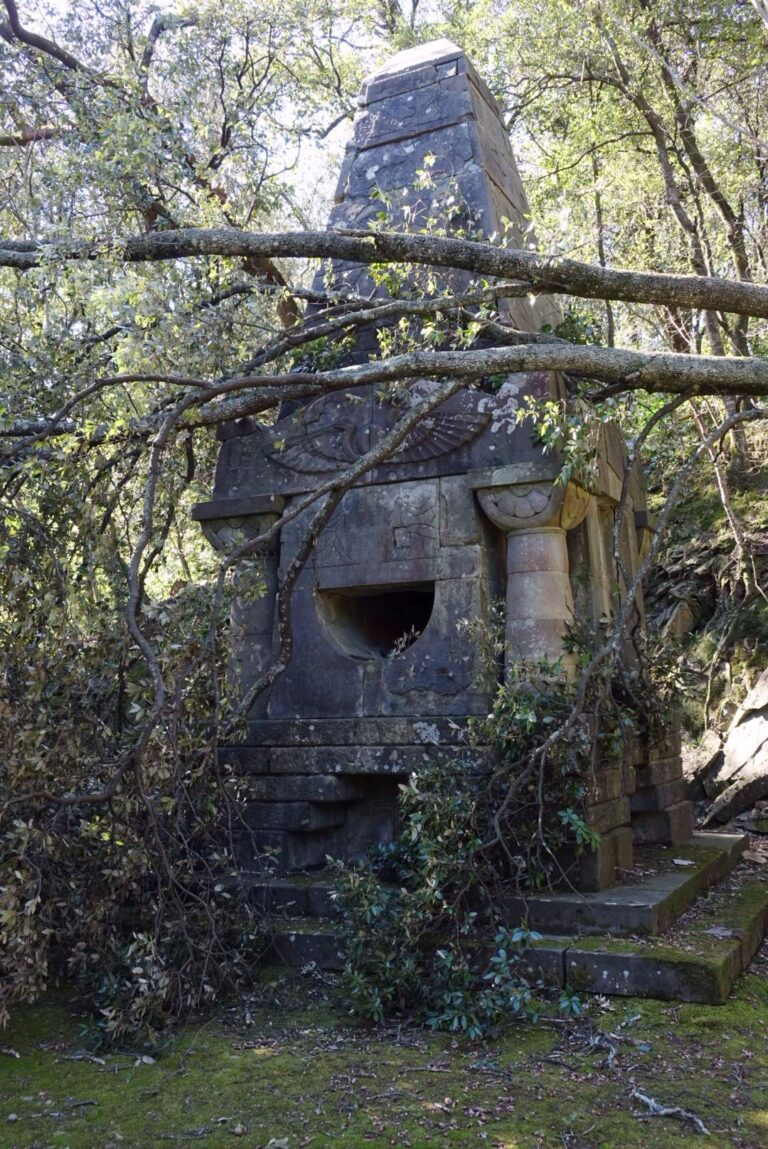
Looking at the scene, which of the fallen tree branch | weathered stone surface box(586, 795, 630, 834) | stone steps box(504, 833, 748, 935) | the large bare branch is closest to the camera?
the fallen tree branch

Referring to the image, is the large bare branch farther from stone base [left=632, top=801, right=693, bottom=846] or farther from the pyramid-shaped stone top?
stone base [left=632, top=801, right=693, bottom=846]

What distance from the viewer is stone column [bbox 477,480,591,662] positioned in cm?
492

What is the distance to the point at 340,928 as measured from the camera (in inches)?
166

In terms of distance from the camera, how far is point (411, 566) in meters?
5.24

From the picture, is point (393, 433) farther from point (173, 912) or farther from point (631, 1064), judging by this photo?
point (631, 1064)

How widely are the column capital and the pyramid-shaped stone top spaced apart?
135 centimetres

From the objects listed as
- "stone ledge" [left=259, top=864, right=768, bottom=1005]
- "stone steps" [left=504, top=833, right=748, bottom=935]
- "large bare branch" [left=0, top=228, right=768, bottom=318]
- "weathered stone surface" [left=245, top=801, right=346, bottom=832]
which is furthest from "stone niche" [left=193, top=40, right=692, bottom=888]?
"large bare branch" [left=0, top=228, right=768, bottom=318]

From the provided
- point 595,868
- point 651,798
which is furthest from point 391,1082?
point 651,798

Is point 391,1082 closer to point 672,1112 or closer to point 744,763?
point 672,1112

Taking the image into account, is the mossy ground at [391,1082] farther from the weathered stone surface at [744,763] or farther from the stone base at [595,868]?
the weathered stone surface at [744,763]

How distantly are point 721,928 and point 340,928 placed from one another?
1696 mm

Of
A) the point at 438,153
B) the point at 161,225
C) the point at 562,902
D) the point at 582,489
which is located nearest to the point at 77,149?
the point at 161,225

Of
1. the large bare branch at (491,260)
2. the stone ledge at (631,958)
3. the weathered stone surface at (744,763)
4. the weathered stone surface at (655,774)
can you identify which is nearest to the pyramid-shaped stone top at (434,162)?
the large bare branch at (491,260)

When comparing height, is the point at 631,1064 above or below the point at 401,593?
below
